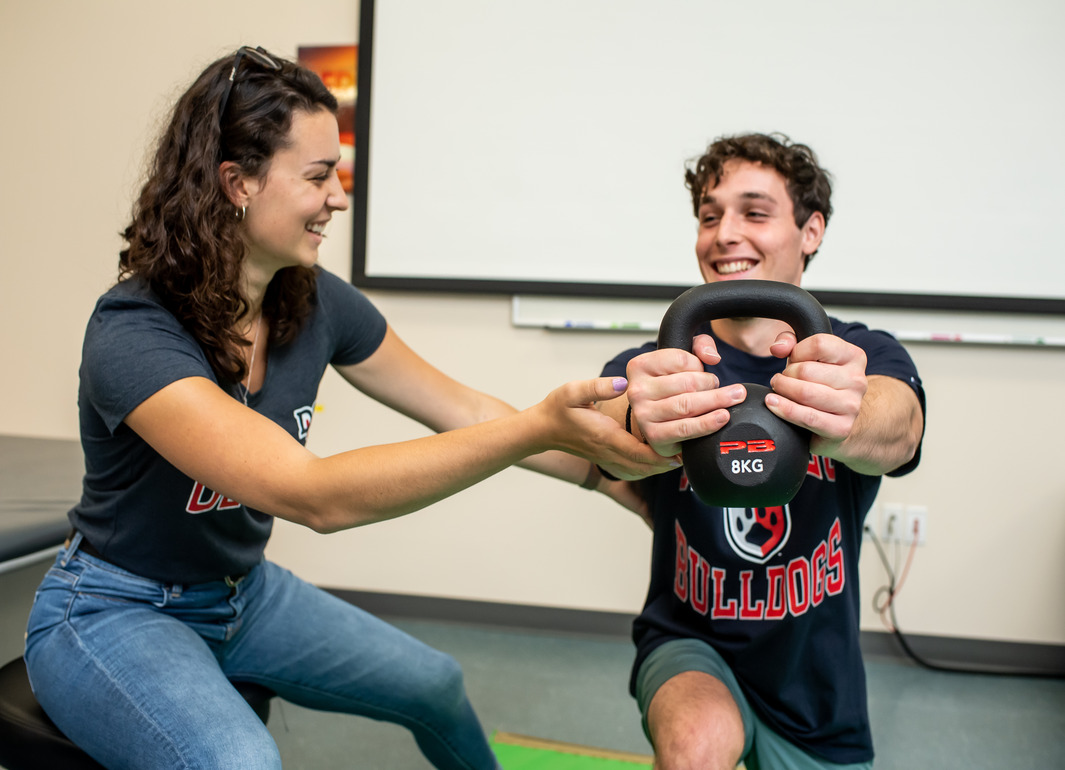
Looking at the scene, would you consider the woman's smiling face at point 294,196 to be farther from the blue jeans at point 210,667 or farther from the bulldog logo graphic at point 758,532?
the bulldog logo graphic at point 758,532

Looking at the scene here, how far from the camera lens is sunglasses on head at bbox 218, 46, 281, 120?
1312 millimetres

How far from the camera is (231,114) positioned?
1.32 m

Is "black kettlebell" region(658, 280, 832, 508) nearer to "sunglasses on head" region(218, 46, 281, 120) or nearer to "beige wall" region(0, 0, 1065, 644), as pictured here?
"sunglasses on head" region(218, 46, 281, 120)

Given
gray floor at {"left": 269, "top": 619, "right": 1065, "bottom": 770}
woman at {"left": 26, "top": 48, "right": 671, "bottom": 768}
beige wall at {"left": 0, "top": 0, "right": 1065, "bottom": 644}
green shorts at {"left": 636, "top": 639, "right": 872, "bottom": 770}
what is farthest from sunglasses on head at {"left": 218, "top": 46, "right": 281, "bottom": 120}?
beige wall at {"left": 0, "top": 0, "right": 1065, "bottom": 644}

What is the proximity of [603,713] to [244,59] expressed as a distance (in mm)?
1953

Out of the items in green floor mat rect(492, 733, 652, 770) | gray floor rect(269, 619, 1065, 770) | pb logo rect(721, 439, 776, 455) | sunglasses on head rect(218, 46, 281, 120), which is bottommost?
gray floor rect(269, 619, 1065, 770)

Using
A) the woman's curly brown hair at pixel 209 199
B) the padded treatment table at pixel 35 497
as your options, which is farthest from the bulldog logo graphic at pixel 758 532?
the padded treatment table at pixel 35 497

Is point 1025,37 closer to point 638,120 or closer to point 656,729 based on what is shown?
point 638,120

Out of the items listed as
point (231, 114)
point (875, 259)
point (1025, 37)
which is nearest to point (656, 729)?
point (231, 114)

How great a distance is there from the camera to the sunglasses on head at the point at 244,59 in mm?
1312

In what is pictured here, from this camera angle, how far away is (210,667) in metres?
1.16

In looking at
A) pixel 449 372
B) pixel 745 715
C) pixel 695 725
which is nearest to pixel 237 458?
pixel 695 725

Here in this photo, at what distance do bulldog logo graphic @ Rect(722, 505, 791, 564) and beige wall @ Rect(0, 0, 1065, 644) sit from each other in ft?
5.05

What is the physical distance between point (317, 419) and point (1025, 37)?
272 cm
